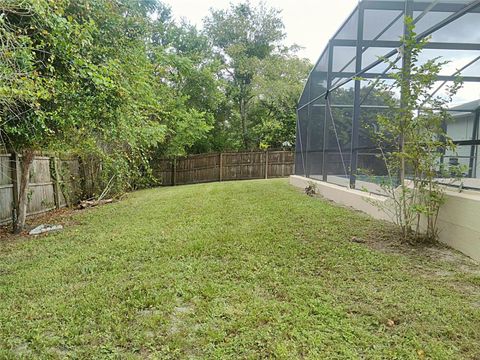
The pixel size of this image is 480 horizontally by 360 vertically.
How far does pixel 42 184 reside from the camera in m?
6.89

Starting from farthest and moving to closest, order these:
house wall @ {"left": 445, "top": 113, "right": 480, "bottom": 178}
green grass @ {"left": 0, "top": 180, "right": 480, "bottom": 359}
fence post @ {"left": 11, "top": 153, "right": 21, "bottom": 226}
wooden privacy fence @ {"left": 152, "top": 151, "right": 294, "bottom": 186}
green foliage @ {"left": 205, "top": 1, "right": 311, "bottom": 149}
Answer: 1. green foliage @ {"left": 205, "top": 1, "right": 311, "bottom": 149}
2. wooden privacy fence @ {"left": 152, "top": 151, "right": 294, "bottom": 186}
3. fence post @ {"left": 11, "top": 153, "right": 21, "bottom": 226}
4. house wall @ {"left": 445, "top": 113, "right": 480, "bottom": 178}
5. green grass @ {"left": 0, "top": 180, "right": 480, "bottom": 359}

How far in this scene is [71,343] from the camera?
2004 millimetres

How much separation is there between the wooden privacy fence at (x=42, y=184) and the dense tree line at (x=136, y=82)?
1.35ft

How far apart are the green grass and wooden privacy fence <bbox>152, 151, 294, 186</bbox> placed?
35.4 feet

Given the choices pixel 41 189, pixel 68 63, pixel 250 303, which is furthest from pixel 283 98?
pixel 250 303

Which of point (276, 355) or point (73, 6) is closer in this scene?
point (276, 355)

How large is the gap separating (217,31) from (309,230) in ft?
56.8

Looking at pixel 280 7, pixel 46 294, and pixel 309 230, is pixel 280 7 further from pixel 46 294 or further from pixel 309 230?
pixel 46 294

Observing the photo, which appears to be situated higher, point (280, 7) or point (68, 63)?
point (280, 7)

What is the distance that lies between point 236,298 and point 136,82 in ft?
17.5

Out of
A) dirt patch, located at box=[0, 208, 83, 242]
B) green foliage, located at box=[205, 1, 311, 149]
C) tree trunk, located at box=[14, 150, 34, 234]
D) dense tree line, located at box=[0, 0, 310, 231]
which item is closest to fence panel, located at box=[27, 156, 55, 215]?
dirt patch, located at box=[0, 208, 83, 242]

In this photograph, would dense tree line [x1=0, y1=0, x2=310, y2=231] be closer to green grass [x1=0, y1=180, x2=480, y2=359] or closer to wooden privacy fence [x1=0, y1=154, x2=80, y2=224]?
wooden privacy fence [x1=0, y1=154, x2=80, y2=224]

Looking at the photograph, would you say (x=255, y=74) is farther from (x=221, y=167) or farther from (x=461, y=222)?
(x=461, y=222)

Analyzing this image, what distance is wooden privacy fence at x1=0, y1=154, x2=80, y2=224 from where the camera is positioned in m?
5.64
